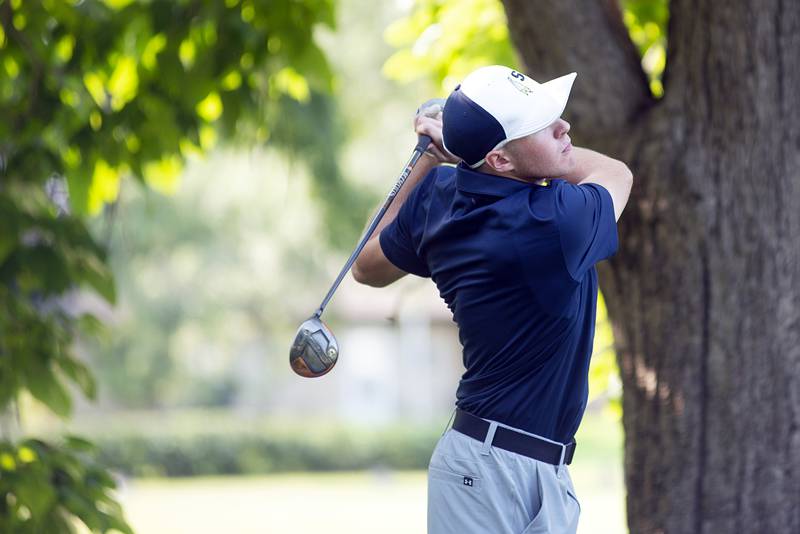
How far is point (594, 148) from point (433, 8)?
2.23 metres

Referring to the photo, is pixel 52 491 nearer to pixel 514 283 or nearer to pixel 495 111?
pixel 514 283

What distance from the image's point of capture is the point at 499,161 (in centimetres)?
275

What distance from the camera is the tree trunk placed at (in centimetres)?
359

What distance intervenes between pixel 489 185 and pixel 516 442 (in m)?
0.62

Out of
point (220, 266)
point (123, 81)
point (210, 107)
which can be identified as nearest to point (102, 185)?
point (123, 81)

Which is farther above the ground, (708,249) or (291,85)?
(291,85)

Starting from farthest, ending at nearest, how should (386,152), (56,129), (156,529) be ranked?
1. (386,152)
2. (156,529)
3. (56,129)

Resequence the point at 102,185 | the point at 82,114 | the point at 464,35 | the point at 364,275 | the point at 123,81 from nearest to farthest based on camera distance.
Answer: the point at 364,275
the point at 82,114
the point at 102,185
the point at 123,81
the point at 464,35

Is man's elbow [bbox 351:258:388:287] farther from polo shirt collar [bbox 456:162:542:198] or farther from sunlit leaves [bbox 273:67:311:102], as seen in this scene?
sunlit leaves [bbox 273:67:311:102]

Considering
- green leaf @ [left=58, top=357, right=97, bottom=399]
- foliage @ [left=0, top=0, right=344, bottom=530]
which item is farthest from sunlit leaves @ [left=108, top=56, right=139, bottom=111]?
green leaf @ [left=58, top=357, right=97, bottom=399]

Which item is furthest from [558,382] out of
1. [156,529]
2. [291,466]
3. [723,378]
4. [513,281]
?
[291,466]

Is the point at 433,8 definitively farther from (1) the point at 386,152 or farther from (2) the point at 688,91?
(1) the point at 386,152

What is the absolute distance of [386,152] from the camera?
70.0 ft

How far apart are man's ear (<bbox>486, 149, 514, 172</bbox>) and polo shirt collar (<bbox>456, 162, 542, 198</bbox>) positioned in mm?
21
